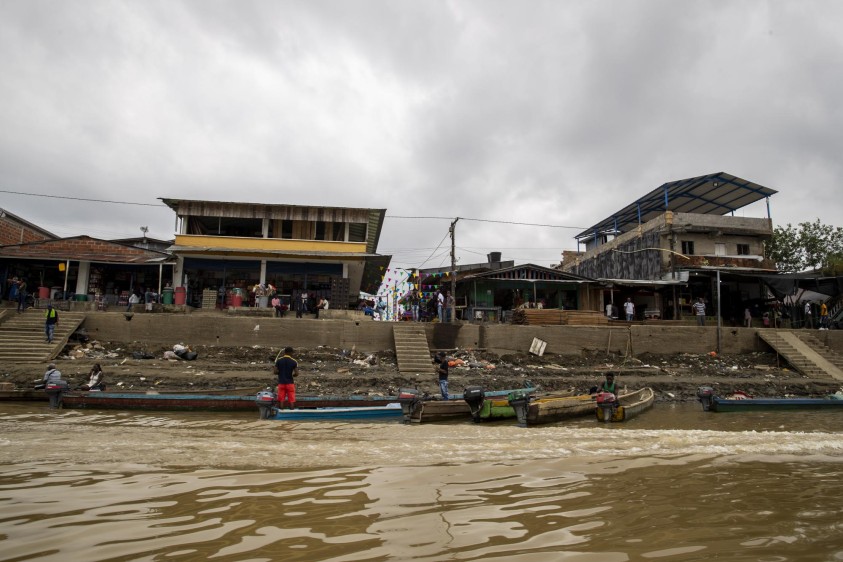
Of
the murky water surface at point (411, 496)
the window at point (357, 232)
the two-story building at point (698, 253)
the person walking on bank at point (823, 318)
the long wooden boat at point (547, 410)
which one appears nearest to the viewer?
the murky water surface at point (411, 496)

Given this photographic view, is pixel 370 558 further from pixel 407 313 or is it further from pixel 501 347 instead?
pixel 407 313

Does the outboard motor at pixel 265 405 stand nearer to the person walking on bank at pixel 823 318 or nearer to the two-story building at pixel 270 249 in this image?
the two-story building at pixel 270 249

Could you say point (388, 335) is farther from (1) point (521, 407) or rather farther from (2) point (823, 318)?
(2) point (823, 318)

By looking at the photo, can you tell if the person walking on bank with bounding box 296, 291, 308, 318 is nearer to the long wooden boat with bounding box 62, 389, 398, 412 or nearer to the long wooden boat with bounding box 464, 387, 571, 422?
the long wooden boat with bounding box 62, 389, 398, 412

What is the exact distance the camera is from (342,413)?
486 inches

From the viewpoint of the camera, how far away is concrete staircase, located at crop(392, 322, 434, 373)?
20.7m

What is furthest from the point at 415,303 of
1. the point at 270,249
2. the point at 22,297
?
the point at 22,297

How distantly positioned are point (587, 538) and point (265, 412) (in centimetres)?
923

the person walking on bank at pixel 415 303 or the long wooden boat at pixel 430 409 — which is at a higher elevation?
the person walking on bank at pixel 415 303

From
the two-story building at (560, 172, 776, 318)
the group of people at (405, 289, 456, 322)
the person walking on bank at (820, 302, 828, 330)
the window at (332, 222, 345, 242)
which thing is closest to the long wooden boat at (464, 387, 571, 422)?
the group of people at (405, 289, 456, 322)

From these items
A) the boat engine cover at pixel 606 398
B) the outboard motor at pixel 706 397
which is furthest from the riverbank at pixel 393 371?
the boat engine cover at pixel 606 398

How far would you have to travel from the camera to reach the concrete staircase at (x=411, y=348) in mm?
20734

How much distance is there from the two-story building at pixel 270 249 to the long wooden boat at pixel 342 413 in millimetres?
14135

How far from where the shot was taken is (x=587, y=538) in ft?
14.2
